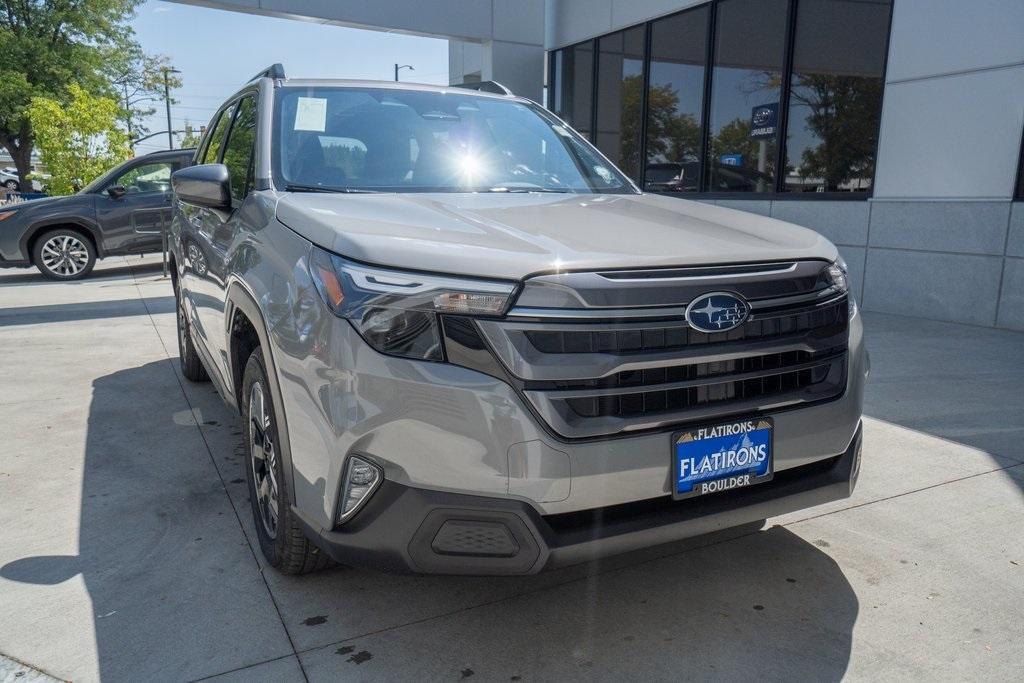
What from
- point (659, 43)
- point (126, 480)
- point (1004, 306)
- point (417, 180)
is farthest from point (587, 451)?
point (659, 43)

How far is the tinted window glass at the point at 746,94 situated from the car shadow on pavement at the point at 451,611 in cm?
776

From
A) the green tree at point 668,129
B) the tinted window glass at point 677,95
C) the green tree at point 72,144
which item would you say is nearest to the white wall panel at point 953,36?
the tinted window glass at point 677,95

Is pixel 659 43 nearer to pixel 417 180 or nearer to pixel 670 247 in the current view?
pixel 417 180

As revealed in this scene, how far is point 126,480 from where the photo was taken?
3.74 meters

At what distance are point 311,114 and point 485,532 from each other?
206 centimetres

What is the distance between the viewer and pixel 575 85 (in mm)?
13625

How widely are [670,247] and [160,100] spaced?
166 ft

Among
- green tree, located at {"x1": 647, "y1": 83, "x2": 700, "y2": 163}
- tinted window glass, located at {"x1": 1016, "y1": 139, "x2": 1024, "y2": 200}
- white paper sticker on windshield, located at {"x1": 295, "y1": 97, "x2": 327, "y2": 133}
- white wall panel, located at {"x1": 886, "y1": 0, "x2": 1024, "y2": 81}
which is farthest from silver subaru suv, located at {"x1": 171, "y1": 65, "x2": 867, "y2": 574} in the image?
green tree, located at {"x1": 647, "y1": 83, "x2": 700, "y2": 163}

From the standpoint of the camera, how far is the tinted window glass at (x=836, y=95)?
8.37m

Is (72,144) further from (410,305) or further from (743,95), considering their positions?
(410,305)

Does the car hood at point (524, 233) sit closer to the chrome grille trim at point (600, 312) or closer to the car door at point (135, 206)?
the chrome grille trim at point (600, 312)

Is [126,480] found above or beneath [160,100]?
beneath

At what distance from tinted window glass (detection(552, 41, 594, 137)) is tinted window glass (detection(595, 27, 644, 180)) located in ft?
0.93

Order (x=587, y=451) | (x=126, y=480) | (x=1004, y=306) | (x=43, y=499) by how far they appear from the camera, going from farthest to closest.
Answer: (x=1004, y=306)
(x=126, y=480)
(x=43, y=499)
(x=587, y=451)
